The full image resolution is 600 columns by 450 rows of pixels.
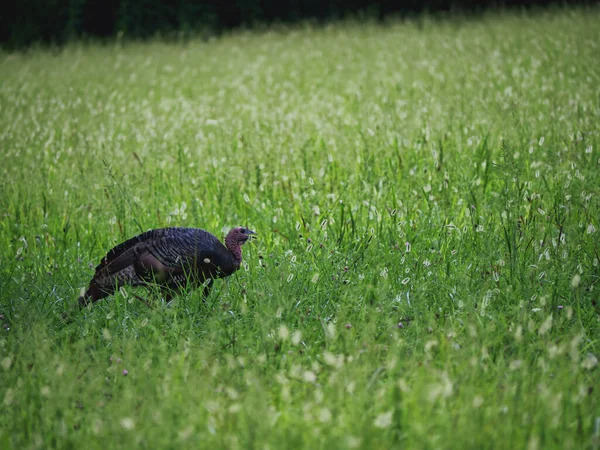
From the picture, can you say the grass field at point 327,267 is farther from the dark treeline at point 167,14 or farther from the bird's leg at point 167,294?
the dark treeline at point 167,14

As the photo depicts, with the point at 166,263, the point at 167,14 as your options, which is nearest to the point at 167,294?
the point at 166,263

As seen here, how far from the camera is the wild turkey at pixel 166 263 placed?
4137 millimetres

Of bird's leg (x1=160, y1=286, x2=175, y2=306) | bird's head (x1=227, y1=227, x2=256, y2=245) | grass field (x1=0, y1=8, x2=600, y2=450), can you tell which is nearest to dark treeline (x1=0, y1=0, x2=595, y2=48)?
grass field (x1=0, y1=8, x2=600, y2=450)

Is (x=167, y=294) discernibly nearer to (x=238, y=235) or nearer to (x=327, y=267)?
(x=238, y=235)

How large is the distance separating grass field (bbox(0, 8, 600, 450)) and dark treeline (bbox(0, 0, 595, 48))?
1156 centimetres

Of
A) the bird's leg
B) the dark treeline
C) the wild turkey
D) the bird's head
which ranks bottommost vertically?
the bird's leg

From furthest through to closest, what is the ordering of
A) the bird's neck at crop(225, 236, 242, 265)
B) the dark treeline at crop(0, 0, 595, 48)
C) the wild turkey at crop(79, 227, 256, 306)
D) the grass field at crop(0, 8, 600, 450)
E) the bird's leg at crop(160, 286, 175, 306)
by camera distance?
the dark treeline at crop(0, 0, 595, 48), the bird's neck at crop(225, 236, 242, 265), the bird's leg at crop(160, 286, 175, 306), the wild turkey at crop(79, 227, 256, 306), the grass field at crop(0, 8, 600, 450)

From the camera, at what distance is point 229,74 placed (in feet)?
41.8

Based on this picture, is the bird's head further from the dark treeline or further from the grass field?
the dark treeline

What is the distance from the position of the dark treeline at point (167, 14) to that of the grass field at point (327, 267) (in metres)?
11.6

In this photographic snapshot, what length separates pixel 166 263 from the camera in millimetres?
4141

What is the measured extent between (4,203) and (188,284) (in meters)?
2.98

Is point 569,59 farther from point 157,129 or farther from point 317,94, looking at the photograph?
point 157,129

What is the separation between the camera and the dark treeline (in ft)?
69.2
